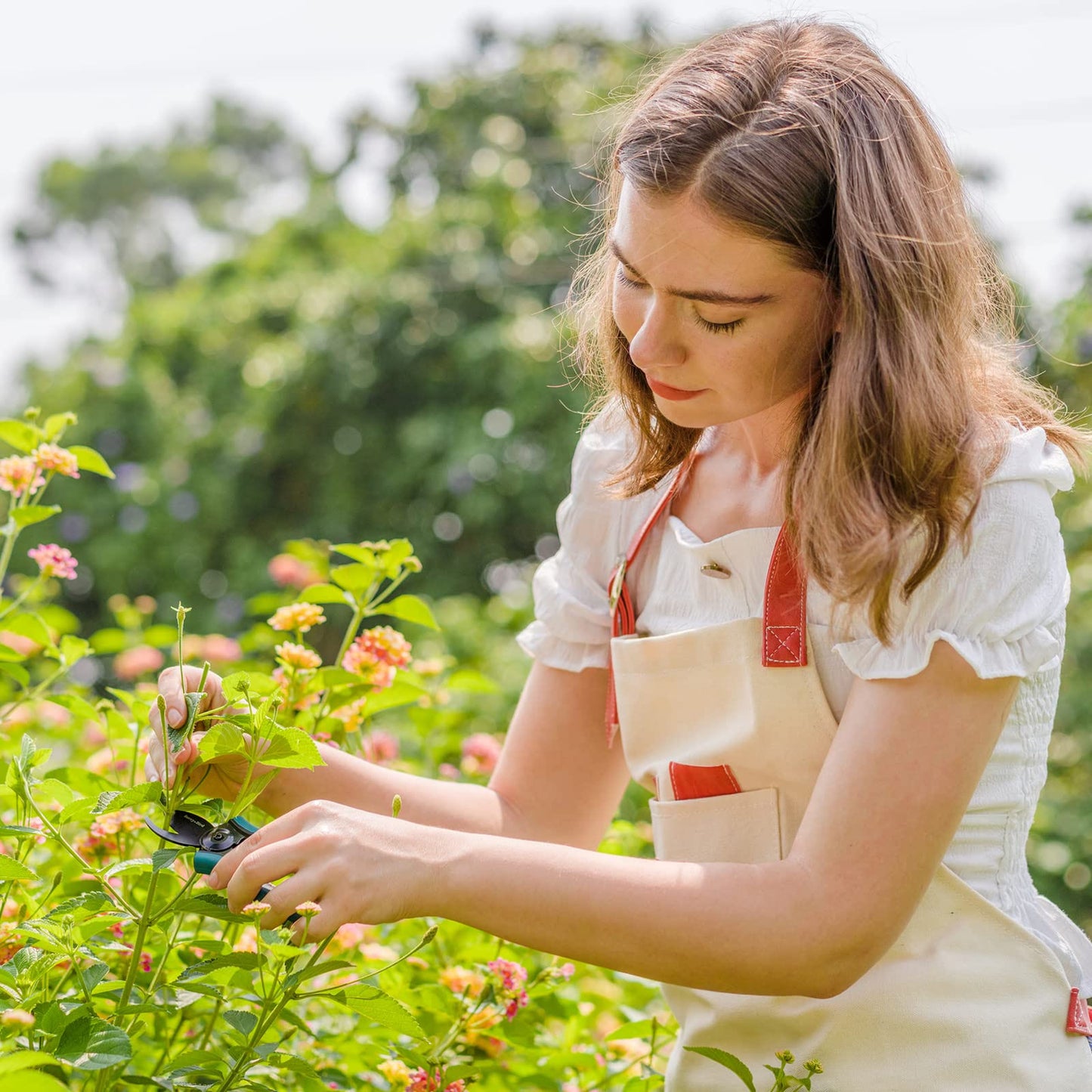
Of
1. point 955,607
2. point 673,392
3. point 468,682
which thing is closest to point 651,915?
point 955,607

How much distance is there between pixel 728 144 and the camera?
1054mm

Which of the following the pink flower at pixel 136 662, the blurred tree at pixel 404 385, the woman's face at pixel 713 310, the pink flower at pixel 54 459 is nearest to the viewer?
the woman's face at pixel 713 310

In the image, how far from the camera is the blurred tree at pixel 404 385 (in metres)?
6.14

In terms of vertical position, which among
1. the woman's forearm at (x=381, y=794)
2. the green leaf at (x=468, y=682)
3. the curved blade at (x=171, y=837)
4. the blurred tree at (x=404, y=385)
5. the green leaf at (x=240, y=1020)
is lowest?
the blurred tree at (x=404, y=385)

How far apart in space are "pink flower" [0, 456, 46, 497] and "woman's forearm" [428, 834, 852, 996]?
59 cm

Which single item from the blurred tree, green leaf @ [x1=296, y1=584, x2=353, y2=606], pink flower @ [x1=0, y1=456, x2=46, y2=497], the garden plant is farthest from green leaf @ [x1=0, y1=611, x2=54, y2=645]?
the blurred tree

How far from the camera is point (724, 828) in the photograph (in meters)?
1.16

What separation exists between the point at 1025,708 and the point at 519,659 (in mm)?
2095

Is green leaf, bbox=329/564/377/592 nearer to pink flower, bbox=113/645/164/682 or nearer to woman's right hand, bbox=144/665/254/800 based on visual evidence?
woman's right hand, bbox=144/665/254/800

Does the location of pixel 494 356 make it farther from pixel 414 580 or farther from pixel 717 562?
pixel 717 562

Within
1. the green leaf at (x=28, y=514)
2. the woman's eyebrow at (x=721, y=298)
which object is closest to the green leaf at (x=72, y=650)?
the green leaf at (x=28, y=514)

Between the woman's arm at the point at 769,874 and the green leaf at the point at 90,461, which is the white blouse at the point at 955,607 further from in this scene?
the green leaf at the point at 90,461

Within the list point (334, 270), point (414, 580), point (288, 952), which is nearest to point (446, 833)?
point (288, 952)

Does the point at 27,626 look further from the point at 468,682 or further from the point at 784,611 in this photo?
the point at 784,611
